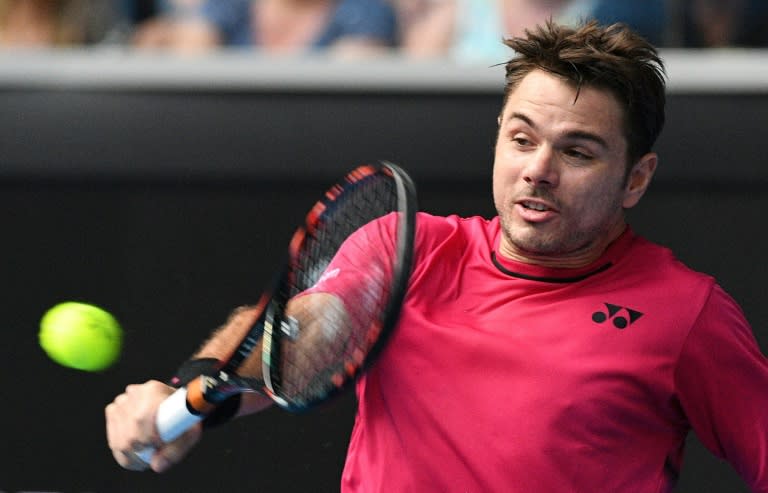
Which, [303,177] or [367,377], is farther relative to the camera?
[303,177]

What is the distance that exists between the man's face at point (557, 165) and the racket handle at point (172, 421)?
663 mm

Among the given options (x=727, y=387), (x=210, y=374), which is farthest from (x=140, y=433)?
(x=727, y=387)

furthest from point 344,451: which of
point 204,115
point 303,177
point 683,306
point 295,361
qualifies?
point 683,306

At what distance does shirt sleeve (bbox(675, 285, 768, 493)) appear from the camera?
230 centimetres

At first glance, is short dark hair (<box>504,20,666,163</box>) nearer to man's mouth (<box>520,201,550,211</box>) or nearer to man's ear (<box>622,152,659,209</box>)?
man's ear (<box>622,152,659,209</box>)

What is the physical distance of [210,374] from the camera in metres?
2.38

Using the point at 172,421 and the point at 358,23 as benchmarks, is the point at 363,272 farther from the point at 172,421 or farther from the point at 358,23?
the point at 358,23

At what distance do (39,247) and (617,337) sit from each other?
1944 mm

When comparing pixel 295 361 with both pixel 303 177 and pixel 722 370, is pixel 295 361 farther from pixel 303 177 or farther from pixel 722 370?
pixel 303 177

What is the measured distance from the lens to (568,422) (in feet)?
7.52

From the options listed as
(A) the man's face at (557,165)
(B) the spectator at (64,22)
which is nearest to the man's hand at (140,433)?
(A) the man's face at (557,165)

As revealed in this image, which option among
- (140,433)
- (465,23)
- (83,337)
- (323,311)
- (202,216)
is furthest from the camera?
(465,23)

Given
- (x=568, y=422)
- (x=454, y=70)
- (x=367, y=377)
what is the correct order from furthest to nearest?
1. (x=454, y=70)
2. (x=367, y=377)
3. (x=568, y=422)

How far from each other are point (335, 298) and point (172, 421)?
1.19 ft
